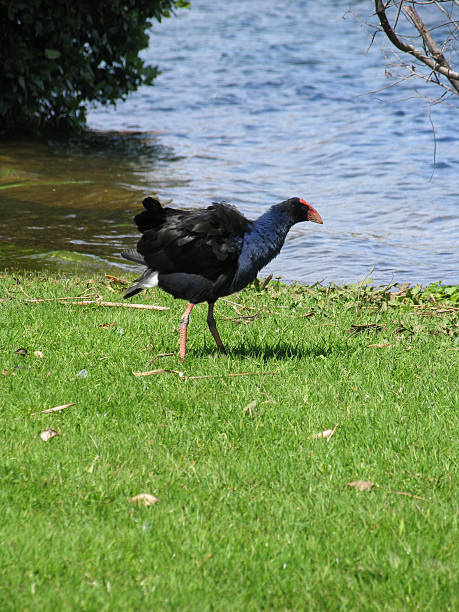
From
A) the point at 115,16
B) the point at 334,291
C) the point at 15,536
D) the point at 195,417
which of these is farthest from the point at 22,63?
the point at 15,536

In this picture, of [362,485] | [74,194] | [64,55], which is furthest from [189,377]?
[64,55]

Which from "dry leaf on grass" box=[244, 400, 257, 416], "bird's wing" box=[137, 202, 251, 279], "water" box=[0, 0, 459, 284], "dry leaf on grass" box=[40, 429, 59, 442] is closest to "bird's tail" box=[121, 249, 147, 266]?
"bird's wing" box=[137, 202, 251, 279]

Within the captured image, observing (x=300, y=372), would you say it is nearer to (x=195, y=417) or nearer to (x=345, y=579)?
(x=195, y=417)

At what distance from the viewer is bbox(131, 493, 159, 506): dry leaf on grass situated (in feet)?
13.1

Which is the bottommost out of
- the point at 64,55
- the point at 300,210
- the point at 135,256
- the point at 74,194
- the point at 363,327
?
the point at 363,327

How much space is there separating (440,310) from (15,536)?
5.34m

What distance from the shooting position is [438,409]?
16.9 ft

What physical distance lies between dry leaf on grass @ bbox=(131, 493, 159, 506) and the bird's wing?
228 cm

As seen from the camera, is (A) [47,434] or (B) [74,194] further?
(B) [74,194]

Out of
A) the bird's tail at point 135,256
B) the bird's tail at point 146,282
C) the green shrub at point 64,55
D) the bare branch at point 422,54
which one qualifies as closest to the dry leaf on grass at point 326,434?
the bird's tail at point 146,282

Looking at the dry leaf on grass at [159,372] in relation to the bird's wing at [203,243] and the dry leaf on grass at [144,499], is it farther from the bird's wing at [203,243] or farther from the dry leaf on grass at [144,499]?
the dry leaf on grass at [144,499]

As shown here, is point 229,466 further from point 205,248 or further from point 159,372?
point 205,248

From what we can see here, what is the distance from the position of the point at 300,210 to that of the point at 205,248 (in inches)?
37.2

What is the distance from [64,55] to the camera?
15148mm
